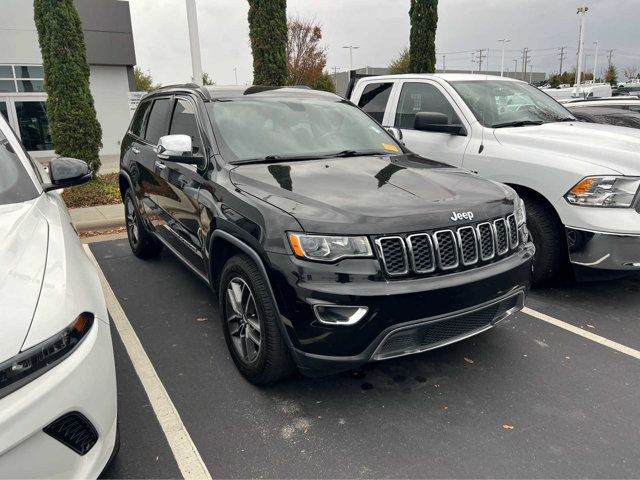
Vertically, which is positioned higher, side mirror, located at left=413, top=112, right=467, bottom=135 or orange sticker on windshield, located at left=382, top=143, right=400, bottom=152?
side mirror, located at left=413, top=112, right=467, bottom=135

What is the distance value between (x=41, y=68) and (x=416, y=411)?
64.3 feet

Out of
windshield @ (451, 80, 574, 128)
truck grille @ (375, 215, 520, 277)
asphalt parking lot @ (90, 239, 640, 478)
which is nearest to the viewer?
asphalt parking lot @ (90, 239, 640, 478)

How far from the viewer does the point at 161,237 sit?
181 inches

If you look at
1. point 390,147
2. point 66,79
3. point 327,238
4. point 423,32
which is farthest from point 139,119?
point 423,32

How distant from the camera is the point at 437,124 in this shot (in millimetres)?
4906

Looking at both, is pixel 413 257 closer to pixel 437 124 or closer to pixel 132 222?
pixel 437 124

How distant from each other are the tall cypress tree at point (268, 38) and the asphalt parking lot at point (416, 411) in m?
8.69

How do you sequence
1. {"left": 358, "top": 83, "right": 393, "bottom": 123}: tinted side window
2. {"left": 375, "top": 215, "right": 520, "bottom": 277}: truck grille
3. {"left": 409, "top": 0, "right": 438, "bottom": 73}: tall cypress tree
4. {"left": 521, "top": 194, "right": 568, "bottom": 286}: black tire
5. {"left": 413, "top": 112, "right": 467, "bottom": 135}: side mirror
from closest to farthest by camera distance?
{"left": 375, "top": 215, "right": 520, "bottom": 277}: truck grille, {"left": 521, "top": 194, "right": 568, "bottom": 286}: black tire, {"left": 413, "top": 112, "right": 467, "bottom": 135}: side mirror, {"left": 358, "top": 83, "right": 393, "bottom": 123}: tinted side window, {"left": 409, "top": 0, "right": 438, "bottom": 73}: tall cypress tree

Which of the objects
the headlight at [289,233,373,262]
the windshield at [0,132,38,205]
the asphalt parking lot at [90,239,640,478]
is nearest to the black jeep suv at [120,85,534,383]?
the headlight at [289,233,373,262]

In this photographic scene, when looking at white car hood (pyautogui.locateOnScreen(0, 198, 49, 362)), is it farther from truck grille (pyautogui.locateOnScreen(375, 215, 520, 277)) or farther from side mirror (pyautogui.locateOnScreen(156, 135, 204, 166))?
truck grille (pyautogui.locateOnScreen(375, 215, 520, 277))

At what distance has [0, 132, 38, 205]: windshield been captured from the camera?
265cm

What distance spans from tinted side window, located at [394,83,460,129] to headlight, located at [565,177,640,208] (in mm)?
1587

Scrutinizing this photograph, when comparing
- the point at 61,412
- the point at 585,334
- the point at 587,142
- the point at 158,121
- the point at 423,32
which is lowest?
the point at 585,334

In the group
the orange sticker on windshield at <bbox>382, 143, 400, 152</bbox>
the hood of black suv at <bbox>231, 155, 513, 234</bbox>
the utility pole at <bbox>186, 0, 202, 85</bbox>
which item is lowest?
the hood of black suv at <bbox>231, 155, 513, 234</bbox>
